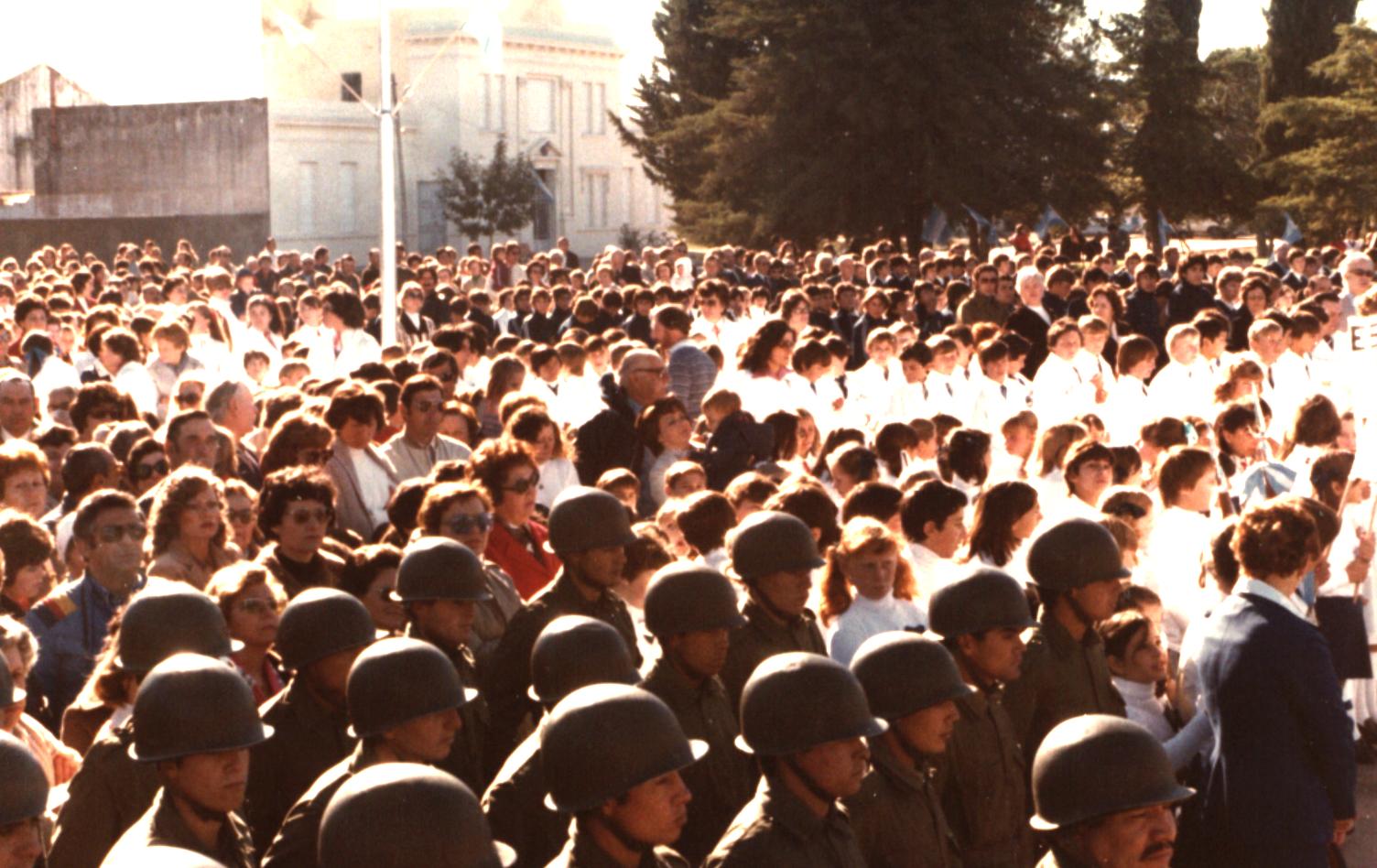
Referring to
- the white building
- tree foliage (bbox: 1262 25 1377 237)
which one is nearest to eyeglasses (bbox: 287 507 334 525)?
tree foliage (bbox: 1262 25 1377 237)

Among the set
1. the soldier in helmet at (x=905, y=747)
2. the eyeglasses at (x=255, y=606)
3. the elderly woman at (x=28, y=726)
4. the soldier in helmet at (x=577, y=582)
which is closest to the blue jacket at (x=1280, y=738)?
the soldier in helmet at (x=905, y=747)

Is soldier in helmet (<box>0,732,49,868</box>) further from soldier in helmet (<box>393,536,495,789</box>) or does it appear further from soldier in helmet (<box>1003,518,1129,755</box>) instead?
soldier in helmet (<box>1003,518,1129,755</box>)

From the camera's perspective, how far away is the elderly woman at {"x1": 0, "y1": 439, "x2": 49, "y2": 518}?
873 centimetres

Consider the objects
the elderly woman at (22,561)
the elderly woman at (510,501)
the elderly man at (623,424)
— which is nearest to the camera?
the elderly woman at (22,561)

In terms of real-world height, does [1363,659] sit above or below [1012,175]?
below

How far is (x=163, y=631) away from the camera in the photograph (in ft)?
20.0

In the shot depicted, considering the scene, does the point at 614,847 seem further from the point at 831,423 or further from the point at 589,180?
the point at 589,180

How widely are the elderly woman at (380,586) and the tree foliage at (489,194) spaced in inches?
2143

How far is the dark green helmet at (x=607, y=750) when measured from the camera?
193 inches

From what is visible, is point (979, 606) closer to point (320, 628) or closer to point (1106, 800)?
point (1106, 800)

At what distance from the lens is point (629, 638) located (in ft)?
24.6

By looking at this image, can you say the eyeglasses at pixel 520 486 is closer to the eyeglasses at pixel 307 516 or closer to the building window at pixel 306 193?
the eyeglasses at pixel 307 516

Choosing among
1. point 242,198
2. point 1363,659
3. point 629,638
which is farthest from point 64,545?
point 242,198

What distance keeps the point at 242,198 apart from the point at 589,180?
51.2 ft
